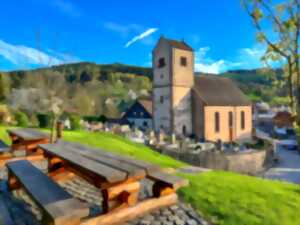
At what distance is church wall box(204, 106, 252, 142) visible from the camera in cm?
2702

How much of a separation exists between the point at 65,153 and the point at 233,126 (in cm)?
2820

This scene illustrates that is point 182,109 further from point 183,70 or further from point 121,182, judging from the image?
point 121,182

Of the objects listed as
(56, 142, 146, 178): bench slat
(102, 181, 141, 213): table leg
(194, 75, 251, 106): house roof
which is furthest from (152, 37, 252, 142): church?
(102, 181, 141, 213): table leg

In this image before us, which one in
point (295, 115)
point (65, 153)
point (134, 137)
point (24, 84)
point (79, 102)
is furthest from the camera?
point (79, 102)

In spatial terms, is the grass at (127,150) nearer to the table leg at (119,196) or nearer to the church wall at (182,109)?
the table leg at (119,196)

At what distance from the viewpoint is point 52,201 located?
2.81 metres

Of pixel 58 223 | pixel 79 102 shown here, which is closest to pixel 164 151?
pixel 58 223

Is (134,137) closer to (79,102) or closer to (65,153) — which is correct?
(79,102)

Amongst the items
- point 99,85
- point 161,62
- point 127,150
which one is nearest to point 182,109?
point 161,62

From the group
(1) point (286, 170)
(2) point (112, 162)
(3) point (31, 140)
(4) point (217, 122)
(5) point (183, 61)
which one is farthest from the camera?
(4) point (217, 122)

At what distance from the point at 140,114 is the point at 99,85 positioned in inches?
659

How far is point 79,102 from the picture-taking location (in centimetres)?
3281

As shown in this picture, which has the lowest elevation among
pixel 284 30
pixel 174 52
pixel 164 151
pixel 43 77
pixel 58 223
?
pixel 164 151

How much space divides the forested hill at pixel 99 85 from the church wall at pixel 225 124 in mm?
4843
